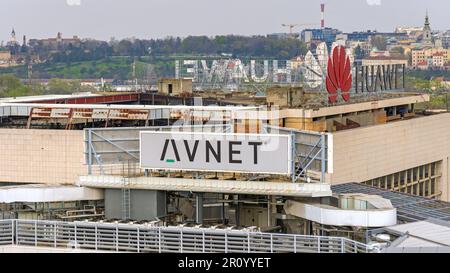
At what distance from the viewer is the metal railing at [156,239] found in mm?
20734

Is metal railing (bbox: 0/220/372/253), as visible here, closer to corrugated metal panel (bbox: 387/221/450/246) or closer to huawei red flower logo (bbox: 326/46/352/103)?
corrugated metal panel (bbox: 387/221/450/246)

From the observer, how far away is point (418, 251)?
18.9 metres

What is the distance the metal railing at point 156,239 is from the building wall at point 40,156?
9225mm

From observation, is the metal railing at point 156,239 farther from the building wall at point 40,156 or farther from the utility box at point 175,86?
the utility box at point 175,86

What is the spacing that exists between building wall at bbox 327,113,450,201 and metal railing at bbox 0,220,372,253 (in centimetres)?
1058

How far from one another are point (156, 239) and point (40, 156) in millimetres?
11788

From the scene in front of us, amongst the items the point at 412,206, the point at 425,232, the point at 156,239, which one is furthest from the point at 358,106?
the point at 156,239

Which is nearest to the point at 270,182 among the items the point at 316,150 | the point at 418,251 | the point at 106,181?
the point at 316,150

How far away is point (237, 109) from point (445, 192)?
488 inches

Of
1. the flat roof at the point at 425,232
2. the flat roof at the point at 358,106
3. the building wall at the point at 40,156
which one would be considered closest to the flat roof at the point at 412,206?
the flat roof at the point at 425,232

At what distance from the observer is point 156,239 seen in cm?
2169

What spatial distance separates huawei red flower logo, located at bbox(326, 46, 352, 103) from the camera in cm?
3847

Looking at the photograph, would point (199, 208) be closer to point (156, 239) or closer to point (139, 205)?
point (139, 205)

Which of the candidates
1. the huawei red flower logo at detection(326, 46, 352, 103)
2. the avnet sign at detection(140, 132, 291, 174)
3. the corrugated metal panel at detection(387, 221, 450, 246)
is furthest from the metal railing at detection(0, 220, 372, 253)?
the huawei red flower logo at detection(326, 46, 352, 103)
